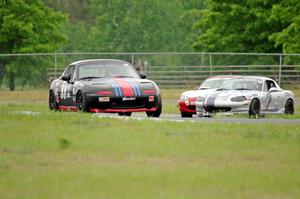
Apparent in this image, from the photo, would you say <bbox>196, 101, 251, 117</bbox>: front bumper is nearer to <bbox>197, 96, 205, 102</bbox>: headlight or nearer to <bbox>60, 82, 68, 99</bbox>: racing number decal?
<bbox>197, 96, 205, 102</bbox>: headlight

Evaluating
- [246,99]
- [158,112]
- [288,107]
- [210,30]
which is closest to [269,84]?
[288,107]

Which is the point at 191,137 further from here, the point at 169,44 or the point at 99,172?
the point at 169,44

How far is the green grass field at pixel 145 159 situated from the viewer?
33.0 feet

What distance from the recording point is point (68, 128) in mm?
16547

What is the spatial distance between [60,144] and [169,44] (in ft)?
235

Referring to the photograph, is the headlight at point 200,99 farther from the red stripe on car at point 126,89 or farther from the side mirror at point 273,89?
the red stripe on car at point 126,89

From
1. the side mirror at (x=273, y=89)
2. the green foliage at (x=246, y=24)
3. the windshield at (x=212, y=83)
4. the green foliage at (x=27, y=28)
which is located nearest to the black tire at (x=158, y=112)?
the windshield at (x=212, y=83)

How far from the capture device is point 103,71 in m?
24.1

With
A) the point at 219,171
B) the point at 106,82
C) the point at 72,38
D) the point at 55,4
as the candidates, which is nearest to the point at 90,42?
the point at 72,38

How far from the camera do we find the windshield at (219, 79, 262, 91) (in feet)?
88.8

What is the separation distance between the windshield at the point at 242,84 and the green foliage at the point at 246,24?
2362cm

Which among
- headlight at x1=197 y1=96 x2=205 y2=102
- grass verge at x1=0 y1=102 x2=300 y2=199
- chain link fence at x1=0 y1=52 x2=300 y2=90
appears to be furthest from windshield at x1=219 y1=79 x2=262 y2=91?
chain link fence at x1=0 y1=52 x2=300 y2=90

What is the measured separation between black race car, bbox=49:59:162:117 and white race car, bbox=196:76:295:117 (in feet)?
8.12

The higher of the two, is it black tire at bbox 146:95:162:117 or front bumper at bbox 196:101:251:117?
black tire at bbox 146:95:162:117
